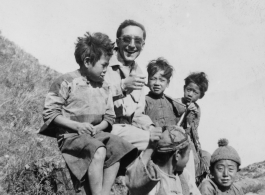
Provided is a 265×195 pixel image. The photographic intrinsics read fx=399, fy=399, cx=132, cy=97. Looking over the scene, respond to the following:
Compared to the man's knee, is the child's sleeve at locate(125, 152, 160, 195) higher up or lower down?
lower down

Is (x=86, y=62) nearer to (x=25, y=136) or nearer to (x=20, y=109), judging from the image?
(x=25, y=136)

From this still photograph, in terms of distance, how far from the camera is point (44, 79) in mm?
10312

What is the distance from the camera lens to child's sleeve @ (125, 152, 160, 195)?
111 inches

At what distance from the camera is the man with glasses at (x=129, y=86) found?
3648mm

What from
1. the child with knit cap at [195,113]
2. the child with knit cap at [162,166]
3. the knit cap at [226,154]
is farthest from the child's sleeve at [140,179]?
the child with knit cap at [195,113]

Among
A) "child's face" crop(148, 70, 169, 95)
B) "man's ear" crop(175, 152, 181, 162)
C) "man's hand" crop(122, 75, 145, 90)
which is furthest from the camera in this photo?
"child's face" crop(148, 70, 169, 95)

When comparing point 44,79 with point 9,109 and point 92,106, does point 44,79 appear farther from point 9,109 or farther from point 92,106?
point 92,106

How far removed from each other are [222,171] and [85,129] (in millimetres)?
1701

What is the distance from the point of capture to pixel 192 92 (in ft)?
18.6

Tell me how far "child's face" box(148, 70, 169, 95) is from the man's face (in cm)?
58

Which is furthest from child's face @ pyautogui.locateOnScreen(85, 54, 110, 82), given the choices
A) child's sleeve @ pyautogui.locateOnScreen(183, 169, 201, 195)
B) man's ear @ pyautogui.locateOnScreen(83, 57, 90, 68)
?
child's sleeve @ pyautogui.locateOnScreen(183, 169, 201, 195)

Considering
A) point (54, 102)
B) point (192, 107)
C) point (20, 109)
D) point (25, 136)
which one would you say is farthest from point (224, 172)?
point (20, 109)

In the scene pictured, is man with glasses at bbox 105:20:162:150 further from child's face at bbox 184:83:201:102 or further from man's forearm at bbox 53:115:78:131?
child's face at bbox 184:83:201:102

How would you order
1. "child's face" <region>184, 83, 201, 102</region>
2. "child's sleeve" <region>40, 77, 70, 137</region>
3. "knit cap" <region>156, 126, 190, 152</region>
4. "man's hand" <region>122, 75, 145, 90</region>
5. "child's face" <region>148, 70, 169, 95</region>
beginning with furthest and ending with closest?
"child's face" <region>184, 83, 201, 102</region> → "child's face" <region>148, 70, 169, 95</region> → "man's hand" <region>122, 75, 145, 90</region> → "child's sleeve" <region>40, 77, 70, 137</region> → "knit cap" <region>156, 126, 190, 152</region>
